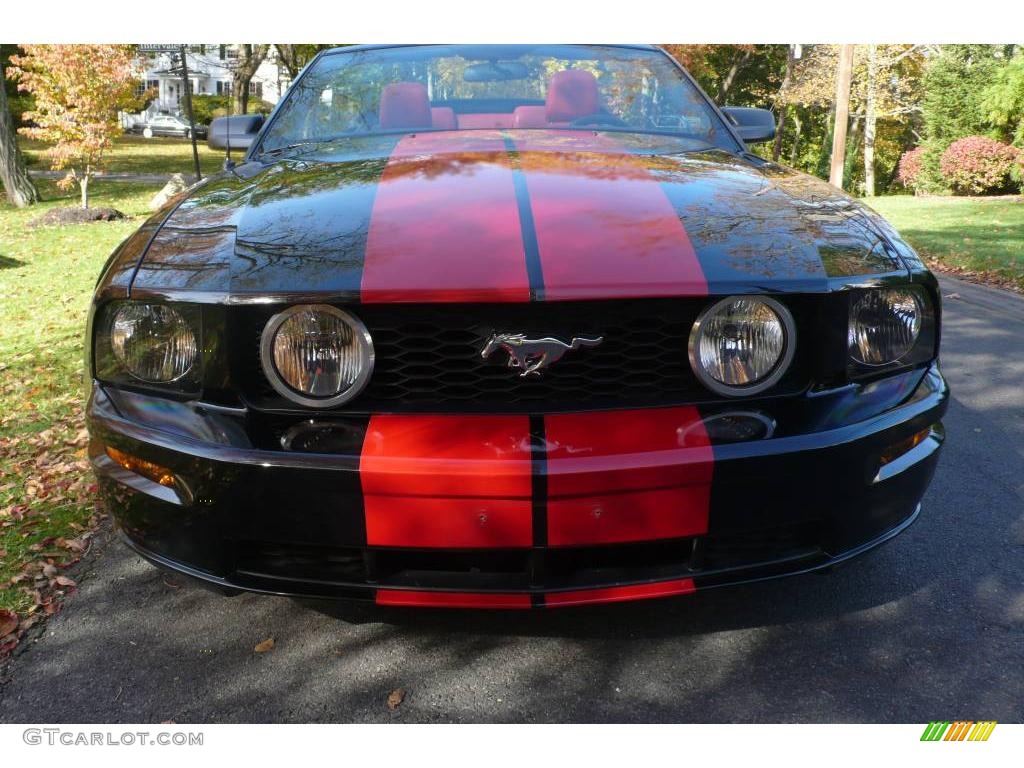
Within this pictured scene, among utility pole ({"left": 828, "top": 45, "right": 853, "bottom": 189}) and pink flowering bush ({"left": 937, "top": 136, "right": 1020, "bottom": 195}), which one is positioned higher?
utility pole ({"left": 828, "top": 45, "right": 853, "bottom": 189})

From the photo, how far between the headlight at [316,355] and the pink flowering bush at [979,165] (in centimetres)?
2270

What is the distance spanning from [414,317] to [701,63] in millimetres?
24896

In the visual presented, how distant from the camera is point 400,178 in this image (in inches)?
92.6

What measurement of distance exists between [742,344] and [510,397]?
0.52 m

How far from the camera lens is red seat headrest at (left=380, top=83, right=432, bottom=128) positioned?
3.15 meters

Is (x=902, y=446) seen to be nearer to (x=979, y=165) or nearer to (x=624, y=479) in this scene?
(x=624, y=479)

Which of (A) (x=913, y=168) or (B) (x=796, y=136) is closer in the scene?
(A) (x=913, y=168)

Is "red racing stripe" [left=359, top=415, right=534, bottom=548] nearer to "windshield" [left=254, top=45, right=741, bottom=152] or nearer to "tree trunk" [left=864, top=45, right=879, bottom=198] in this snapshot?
"windshield" [left=254, top=45, right=741, bottom=152]

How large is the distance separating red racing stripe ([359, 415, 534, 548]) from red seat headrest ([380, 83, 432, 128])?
1.67 meters

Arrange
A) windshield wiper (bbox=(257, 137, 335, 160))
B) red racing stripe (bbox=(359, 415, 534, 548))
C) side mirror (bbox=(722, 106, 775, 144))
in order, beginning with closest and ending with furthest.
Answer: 1. red racing stripe (bbox=(359, 415, 534, 548))
2. windshield wiper (bbox=(257, 137, 335, 160))
3. side mirror (bbox=(722, 106, 775, 144))

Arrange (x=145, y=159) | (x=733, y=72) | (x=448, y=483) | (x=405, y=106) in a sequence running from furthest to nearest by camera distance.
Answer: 1. (x=733, y=72)
2. (x=145, y=159)
3. (x=405, y=106)
4. (x=448, y=483)

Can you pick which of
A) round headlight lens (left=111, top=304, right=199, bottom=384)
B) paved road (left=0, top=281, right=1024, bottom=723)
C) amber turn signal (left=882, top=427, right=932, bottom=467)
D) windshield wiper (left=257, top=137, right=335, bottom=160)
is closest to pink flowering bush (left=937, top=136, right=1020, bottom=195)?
paved road (left=0, top=281, right=1024, bottom=723)

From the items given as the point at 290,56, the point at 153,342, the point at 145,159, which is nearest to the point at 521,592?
the point at 153,342

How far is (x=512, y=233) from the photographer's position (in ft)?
6.42
